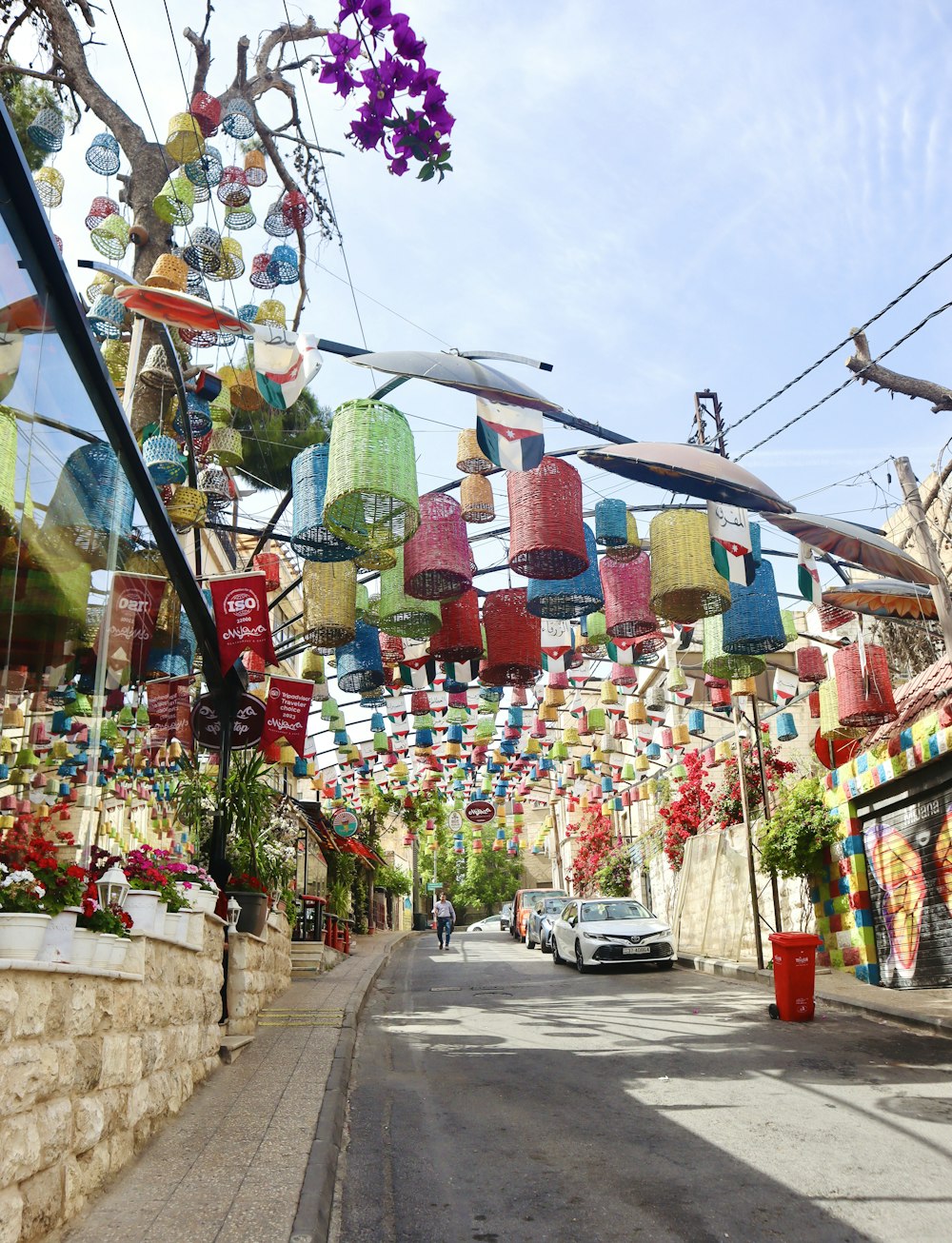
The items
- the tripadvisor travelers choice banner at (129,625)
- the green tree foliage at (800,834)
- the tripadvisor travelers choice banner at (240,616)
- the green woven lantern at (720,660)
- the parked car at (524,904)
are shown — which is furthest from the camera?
the parked car at (524,904)

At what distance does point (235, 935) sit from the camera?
364 inches

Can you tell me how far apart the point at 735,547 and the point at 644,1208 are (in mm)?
5384

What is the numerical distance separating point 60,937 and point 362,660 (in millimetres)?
6246

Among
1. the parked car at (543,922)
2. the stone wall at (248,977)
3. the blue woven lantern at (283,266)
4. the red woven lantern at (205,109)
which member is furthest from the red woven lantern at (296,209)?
the parked car at (543,922)

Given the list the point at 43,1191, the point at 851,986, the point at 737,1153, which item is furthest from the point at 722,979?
the point at 43,1191

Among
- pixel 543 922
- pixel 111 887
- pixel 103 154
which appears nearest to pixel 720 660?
pixel 111 887

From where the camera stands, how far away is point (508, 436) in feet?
24.3

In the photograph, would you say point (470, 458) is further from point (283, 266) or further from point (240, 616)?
point (283, 266)

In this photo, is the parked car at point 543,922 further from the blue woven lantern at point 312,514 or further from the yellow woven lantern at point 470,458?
the blue woven lantern at point 312,514

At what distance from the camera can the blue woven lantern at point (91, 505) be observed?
566 centimetres

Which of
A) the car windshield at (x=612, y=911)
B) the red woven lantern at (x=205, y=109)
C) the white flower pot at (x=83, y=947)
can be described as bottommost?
the car windshield at (x=612, y=911)

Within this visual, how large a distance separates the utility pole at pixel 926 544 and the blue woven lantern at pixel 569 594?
399cm

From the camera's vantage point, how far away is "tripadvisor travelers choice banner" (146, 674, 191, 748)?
31.0 feet

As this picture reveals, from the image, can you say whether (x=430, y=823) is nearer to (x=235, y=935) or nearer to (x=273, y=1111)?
(x=235, y=935)
